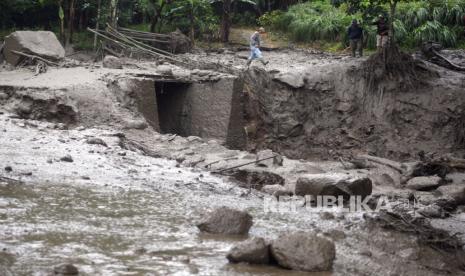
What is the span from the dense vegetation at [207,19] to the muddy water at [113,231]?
15283mm

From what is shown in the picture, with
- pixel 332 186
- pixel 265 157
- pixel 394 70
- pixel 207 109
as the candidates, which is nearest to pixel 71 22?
pixel 207 109

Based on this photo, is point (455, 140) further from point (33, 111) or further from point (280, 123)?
point (33, 111)

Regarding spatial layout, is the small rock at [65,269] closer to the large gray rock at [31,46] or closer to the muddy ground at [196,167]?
the muddy ground at [196,167]

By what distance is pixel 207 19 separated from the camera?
26.2m

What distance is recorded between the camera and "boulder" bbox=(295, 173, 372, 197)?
971 centimetres

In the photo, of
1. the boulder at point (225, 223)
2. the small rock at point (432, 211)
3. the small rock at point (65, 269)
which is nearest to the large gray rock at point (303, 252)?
the boulder at point (225, 223)

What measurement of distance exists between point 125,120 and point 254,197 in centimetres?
540

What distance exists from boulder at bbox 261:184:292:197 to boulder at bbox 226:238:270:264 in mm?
4191

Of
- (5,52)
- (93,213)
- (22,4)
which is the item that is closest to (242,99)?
(5,52)

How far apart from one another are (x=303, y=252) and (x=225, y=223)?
1.29 m

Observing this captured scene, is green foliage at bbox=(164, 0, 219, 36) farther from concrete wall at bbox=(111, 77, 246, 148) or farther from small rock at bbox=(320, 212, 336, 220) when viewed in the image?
small rock at bbox=(320, 212, 336, 220)

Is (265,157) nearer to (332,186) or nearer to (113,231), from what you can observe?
(332,186)

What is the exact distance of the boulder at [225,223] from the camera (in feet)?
23.3

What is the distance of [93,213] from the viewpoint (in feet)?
25.2
